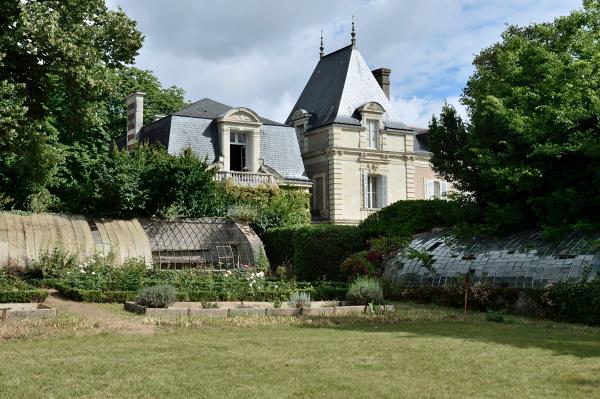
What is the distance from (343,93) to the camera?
3931cm

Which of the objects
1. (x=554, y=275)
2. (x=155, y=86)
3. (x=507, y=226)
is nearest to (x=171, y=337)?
(x=554, y=275)

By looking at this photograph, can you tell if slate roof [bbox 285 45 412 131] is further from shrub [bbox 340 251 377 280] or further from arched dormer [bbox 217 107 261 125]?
shrub [bbox 340 251 377 280]

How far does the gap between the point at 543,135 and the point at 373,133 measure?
71.7 feet

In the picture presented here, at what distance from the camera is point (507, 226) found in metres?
19.2

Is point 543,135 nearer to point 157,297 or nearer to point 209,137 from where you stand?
point 157,297

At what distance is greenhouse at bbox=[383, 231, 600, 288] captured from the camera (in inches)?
636

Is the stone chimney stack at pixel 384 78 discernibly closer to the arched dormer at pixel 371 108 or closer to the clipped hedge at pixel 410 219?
the arched dormer at pixel 371 108

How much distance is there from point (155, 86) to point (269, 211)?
1839 centimetres

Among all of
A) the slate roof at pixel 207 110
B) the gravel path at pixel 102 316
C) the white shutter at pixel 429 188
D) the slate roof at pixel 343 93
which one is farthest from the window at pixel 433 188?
the gravel path at pixel 102 316

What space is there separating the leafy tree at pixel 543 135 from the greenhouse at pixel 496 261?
63 centimetres

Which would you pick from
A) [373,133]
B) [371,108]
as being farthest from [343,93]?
[373,133]

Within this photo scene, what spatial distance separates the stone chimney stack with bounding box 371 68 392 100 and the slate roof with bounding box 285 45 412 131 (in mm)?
3074

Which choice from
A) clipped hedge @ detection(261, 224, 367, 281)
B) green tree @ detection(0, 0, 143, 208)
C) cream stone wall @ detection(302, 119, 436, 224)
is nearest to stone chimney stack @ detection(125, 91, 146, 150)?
cream stone wall @ detection(302, 119, 436, 224)

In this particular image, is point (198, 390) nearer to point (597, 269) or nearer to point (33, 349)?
point (33, 349)
